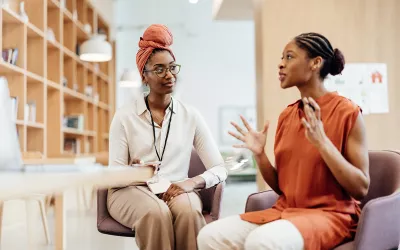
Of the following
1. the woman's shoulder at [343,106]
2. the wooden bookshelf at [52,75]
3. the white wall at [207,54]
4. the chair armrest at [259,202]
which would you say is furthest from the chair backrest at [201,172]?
the white wall at [207,54]

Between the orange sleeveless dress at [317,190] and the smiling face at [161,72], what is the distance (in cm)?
74

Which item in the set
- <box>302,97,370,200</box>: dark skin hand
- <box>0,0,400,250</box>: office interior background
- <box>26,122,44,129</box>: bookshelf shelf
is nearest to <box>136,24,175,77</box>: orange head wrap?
<box>0,0,400,250</box>: office interior background

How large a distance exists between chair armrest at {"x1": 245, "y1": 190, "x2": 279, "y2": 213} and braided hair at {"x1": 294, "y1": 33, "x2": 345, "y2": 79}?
2.01ft

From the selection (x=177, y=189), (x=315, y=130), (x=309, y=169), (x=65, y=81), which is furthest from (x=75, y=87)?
(x=315, y=130)

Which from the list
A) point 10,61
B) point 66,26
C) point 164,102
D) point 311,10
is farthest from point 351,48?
point 66,26

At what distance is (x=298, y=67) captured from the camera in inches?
81.2

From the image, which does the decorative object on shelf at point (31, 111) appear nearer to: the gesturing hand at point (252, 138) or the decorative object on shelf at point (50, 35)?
the decorative object on shelf at point (50, 35)

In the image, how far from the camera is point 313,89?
2078 mm

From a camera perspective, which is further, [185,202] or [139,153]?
[139,153]

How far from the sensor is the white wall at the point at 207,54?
12.5 m

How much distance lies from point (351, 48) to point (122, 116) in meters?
2.59

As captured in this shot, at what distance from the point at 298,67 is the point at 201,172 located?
1004 millimetres

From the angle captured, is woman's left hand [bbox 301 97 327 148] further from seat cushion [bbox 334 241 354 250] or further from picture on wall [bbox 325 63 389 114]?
picture on wall [bbox 325 63 389 114]

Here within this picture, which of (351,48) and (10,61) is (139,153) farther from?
(10,61)
